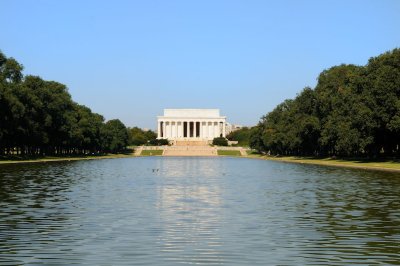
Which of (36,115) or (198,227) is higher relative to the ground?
(36,115)

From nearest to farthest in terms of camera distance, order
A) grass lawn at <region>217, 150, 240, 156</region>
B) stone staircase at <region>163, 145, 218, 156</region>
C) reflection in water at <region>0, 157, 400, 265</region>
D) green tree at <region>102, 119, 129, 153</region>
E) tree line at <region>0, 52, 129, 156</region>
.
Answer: reflection in water at <region>0, 157, 400, 265</region>, tree line at <region>0, 52, 129, 156</region>, green tree at <region>102, 119, 129, 153</region>, grass lawn at <region>217, 150, 240, 156</region>, stone staircase at <region>163, 145, 218, 156</region>

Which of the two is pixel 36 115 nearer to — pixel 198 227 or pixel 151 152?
pixel 151 152

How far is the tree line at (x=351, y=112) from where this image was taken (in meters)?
78.4

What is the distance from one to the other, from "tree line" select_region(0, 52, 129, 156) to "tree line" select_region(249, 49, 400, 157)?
135 feet

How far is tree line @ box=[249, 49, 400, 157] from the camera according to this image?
78375 millimetres

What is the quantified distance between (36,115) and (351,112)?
4899 cm

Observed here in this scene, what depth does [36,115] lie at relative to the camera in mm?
101000

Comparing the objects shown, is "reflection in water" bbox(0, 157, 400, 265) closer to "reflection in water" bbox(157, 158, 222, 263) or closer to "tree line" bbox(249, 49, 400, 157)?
"reflection in water" bbox(157, 158, 222, 263)

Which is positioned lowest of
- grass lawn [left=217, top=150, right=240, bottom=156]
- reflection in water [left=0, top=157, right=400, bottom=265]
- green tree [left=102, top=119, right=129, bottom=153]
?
reflection in water [left=0, top=157, right=400, bottom=265]

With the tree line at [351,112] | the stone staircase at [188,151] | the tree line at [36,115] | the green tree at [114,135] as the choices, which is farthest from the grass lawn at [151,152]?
the tree line at [351,112]

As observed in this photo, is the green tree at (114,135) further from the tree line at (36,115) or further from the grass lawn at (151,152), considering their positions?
the tree line at (36,115)

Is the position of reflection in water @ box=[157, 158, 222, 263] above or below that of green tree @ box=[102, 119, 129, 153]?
below

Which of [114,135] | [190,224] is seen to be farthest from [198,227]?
[114,135]

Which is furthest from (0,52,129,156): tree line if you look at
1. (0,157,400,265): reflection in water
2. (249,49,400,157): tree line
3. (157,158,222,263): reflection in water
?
(157,158,222,263): reflection in water
